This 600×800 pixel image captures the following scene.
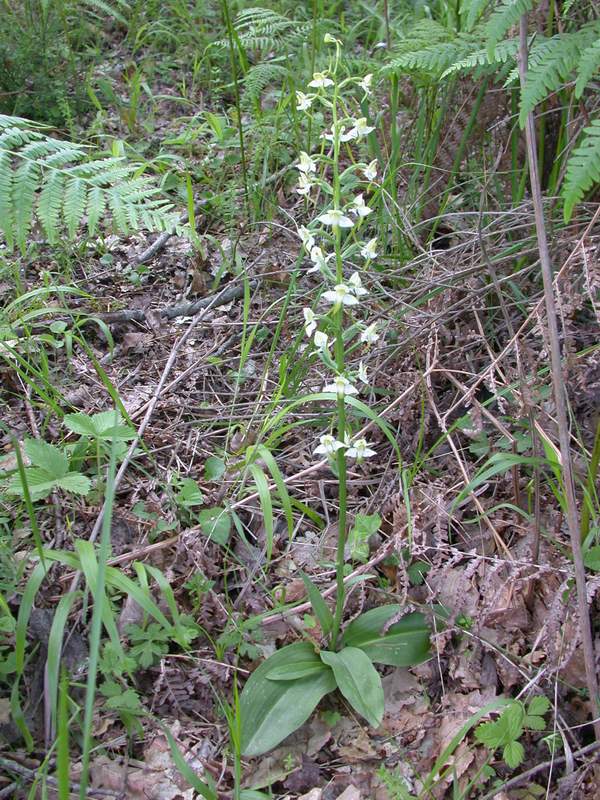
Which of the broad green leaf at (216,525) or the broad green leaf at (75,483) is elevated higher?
the broad green leaf at (75,483)

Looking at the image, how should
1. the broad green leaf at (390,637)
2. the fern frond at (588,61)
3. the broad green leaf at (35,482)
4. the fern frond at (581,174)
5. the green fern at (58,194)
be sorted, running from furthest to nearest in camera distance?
the green fern at (58,194)
the broad green leaf at (35,482)
the broad green leaf at (390,637)
the fern frond at (588,61)
the fern frond at (581,174)

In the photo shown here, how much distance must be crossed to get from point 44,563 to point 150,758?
2.06 feet

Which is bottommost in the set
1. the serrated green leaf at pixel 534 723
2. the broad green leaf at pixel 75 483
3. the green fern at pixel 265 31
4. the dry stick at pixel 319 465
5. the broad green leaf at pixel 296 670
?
the serrated green leaf at pixel 534 723

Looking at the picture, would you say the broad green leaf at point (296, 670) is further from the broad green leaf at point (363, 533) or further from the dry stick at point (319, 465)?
the dry stick at point (319, 465)

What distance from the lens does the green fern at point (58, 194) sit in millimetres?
2252

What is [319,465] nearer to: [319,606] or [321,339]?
[319,606]

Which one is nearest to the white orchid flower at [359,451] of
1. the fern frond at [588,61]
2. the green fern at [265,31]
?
the fern frond at [588,61]

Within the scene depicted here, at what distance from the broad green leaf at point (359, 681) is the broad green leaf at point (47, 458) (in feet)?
3.35

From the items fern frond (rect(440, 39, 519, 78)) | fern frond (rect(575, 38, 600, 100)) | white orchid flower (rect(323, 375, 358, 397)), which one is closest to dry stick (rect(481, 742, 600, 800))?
white orchid flower (rect(323, 375, 358, 397))

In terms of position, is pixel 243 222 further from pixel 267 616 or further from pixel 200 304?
pixel 267 616

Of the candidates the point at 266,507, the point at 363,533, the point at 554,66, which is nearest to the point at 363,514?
the point at 363,533

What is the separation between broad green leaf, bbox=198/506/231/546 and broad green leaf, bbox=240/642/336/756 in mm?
471

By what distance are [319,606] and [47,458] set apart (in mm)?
1005

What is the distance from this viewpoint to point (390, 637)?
2059 millimetres
